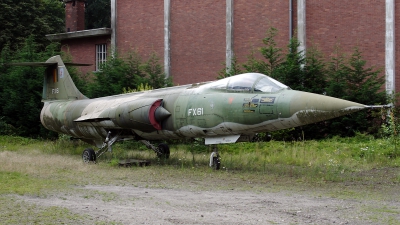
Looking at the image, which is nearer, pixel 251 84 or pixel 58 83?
pixel 251 84

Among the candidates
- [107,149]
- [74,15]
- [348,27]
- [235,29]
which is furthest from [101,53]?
[107,149]

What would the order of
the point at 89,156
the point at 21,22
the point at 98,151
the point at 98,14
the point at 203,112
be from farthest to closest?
the point at 98,14 → the point at 21,22 → the point at 98,151 → the point at 89,156 → the point at 203,112

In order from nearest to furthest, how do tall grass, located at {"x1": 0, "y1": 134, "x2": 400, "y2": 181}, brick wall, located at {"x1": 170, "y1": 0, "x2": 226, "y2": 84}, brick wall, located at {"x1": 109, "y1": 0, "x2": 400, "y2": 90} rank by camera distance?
tall grass, located at {"x1": 0, "y1": 134, "x2": 400, "y2": 181}, brick wall, located at {"x1": 109, "y1": 0, "x2": 400, "y2": 90}, brick wall, located at {"x1": 170, "y1": 0, "x2": 226, "y2": 84}

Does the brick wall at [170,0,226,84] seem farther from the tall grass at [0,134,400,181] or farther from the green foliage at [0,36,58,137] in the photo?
the tall grass at [0,134,400,181]

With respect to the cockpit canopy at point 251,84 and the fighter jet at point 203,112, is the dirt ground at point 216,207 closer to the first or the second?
the fighter jet at point 203,112

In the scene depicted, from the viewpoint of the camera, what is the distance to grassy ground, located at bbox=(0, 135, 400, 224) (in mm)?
8719

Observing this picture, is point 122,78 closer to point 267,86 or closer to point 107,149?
point 107,149

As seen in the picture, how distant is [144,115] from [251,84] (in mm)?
2852

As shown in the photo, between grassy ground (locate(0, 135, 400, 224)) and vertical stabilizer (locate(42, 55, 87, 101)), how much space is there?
1765 millimetres

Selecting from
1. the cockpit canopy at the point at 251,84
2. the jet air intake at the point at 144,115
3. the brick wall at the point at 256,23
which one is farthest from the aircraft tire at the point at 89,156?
the brick wall at the point at 256,23

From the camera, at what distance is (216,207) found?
738 cm

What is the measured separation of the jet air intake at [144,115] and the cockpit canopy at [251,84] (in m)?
1.59

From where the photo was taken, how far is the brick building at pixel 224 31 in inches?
738

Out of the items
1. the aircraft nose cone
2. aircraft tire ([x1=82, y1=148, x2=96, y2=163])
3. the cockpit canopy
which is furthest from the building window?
the aircraft nose cone
